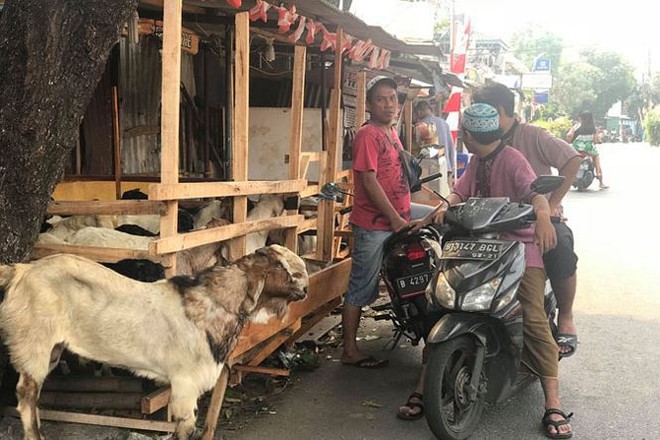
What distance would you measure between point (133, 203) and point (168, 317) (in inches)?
36.5

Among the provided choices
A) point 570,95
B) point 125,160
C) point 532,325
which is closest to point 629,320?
point 532,325

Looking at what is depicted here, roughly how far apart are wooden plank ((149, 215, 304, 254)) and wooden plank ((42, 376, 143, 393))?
715 millimetres

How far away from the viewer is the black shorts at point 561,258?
4.38 meters

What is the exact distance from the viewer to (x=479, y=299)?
12.2ft

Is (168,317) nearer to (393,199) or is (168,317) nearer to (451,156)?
(393,199)

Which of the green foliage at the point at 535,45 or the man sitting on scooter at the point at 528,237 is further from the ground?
the green foliage at the point at 535,45

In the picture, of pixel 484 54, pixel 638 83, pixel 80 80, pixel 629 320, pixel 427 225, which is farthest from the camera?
pixel 638 83

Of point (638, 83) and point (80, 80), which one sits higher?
point (638, 83)

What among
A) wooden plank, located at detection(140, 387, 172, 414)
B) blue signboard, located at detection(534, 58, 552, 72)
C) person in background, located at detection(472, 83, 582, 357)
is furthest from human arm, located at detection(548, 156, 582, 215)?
blue signboard, located at detection(534, 58, 552, 72)

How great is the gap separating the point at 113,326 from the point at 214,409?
2.72 ft

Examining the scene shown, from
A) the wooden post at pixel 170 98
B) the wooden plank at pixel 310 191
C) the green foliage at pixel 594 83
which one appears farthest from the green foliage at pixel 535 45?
the wooden post at pixel 170 98

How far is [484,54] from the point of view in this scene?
43.1 meters

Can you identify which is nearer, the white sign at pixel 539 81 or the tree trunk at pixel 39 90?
the tree trunk at pixel 39 90

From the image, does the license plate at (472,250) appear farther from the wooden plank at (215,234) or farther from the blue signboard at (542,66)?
the blue signboard at (542,66)
